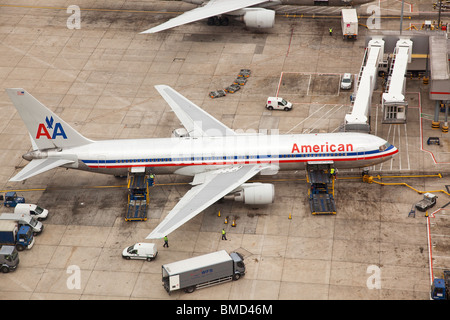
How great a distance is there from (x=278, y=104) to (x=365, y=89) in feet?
35.7

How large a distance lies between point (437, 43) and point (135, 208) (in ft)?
143

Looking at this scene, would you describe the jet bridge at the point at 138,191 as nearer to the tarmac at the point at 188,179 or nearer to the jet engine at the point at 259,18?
the tarmac at the point at 188,179

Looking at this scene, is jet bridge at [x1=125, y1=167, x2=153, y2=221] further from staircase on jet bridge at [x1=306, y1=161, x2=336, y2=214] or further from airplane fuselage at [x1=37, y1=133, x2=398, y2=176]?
staircase on jet bridge at [x1=306, y1=161, x2=336, y2=214]

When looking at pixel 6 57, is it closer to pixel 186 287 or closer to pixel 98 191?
pixel 98 191

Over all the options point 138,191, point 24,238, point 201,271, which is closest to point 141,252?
point 201,271

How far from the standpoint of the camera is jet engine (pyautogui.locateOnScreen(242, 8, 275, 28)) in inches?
4254

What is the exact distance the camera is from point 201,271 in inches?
2566

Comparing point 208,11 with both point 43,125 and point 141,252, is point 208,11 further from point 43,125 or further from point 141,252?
point 141,252

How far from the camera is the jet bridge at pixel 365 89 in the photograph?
270ft

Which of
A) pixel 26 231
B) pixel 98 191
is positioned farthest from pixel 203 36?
pixel 26 231

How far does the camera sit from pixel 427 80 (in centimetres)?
9644

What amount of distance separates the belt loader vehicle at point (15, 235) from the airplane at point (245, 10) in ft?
139

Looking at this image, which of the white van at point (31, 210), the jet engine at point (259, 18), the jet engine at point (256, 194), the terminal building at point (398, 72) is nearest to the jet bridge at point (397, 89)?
the terminal building at point (398, 72)

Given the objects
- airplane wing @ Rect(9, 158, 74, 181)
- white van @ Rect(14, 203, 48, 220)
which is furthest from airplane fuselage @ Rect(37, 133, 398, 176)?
white van @ Rect(14, 203, 48, 220)
